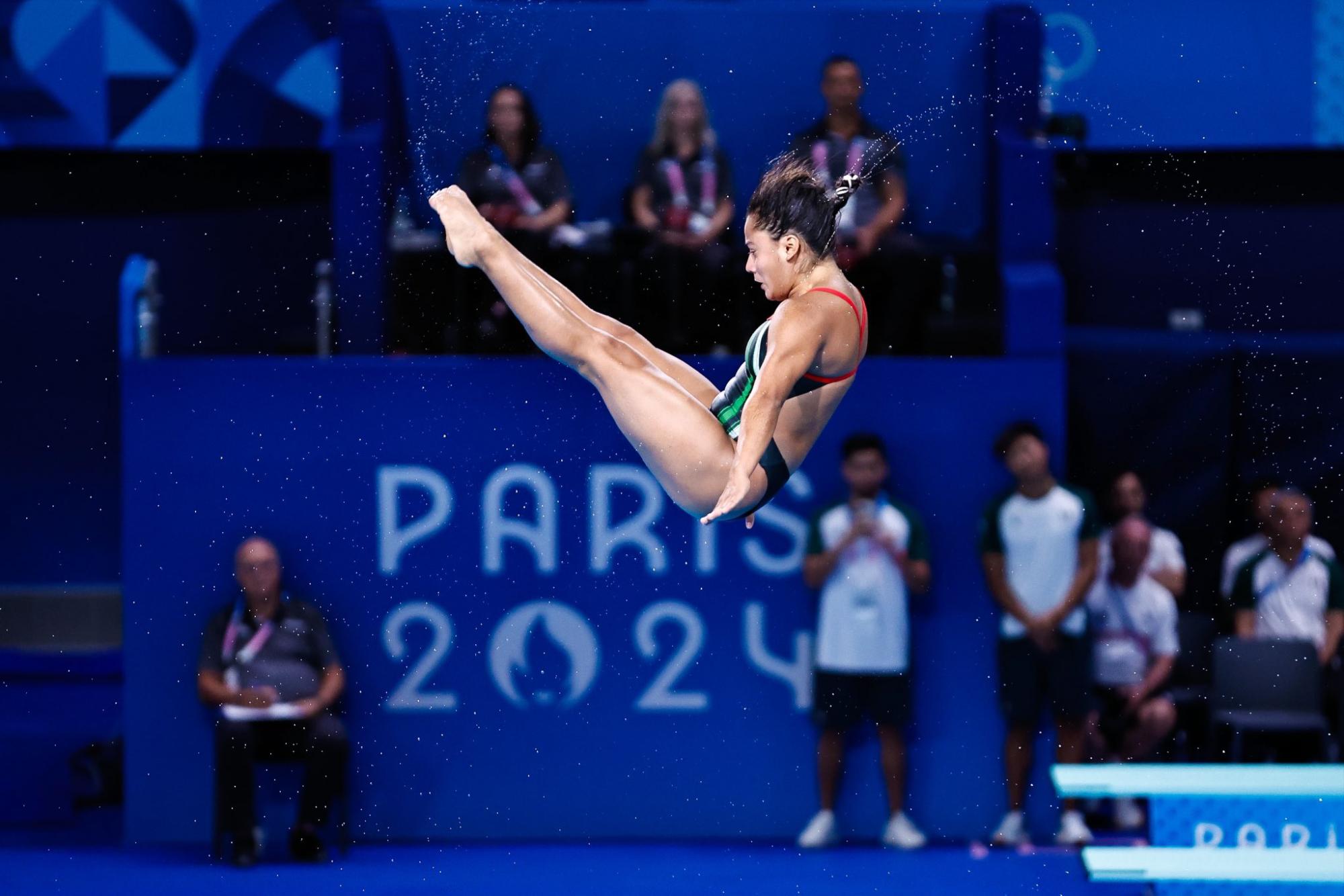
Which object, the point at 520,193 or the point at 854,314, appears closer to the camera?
the point at 854,314

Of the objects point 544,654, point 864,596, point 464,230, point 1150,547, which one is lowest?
point 544,654

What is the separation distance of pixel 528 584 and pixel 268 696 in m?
1.20

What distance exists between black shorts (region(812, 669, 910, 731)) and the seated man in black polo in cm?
203

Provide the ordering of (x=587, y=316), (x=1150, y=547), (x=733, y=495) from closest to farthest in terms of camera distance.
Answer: (x=733, y=495) → (x=587, y=316) → (x=1150, y=547)

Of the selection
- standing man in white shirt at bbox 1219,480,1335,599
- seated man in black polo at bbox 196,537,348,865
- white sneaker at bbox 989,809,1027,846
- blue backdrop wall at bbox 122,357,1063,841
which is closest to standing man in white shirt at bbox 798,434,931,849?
blue backdrop wall at bbox 122,357,1063,841

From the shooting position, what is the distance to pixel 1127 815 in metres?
7.78

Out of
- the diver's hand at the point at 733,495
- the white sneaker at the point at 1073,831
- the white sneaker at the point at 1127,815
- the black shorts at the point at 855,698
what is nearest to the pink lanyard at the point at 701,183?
the black shorts at the point at 855,698

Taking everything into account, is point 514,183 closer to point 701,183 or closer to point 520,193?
point 520,193

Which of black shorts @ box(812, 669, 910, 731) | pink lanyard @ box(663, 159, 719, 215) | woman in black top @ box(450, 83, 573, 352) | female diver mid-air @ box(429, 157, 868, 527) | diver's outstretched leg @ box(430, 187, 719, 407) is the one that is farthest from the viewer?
pink lanyard @ box(663, 159, 719, 215)

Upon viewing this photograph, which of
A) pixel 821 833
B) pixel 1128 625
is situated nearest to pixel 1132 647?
pixel 1128 625

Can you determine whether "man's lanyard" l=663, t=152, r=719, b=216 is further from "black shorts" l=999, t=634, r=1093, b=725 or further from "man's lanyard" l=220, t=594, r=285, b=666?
"man's lanyard" l=220, t=594, r=285, b=666

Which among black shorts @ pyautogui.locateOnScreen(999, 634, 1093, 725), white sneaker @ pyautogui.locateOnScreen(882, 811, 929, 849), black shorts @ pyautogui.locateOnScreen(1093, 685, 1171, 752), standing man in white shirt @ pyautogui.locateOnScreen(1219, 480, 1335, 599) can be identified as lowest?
white sneaker @ pyautogui.locateOnScreen(882, 811, 929, 849)

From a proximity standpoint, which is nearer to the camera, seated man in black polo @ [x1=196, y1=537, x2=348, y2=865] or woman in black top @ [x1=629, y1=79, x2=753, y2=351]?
seated man in black polo @ [x1=196, y1=537, x2=348, y2=865]

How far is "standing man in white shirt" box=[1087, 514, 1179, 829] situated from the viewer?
7.60m
